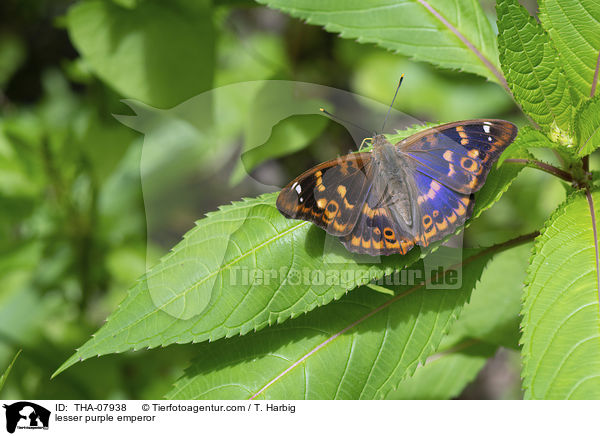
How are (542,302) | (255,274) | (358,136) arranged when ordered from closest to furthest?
(542,302) → (255,274) → (358,136)

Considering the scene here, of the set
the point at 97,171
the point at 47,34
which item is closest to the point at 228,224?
the point at 97,171

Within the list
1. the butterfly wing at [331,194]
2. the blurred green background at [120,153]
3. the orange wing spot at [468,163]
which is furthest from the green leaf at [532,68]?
the blurred green background at [120,153]

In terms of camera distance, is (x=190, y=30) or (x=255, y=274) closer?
(x=255, y=274)

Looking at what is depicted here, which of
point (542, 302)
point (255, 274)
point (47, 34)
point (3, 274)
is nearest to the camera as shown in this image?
point (542, 302)

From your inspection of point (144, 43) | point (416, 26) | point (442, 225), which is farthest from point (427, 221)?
point (144, 43)

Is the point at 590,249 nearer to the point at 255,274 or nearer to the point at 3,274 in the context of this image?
the point at 255,274
